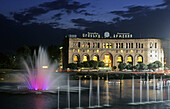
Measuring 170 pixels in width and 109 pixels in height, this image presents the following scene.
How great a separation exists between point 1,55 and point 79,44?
114 ft

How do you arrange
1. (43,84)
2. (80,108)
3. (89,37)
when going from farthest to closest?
(89,37) < (43,84) < (80,108)

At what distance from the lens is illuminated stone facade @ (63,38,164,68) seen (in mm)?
107750

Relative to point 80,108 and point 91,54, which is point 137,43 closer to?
point 91,54

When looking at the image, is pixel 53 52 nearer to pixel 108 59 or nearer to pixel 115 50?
pixel 108 59

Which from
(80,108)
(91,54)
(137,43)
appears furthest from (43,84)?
(137,43)

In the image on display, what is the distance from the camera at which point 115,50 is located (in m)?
111

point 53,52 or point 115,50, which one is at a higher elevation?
point 115,50

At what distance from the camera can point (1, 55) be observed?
103 m

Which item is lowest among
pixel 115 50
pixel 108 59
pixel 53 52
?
pixel 108 59

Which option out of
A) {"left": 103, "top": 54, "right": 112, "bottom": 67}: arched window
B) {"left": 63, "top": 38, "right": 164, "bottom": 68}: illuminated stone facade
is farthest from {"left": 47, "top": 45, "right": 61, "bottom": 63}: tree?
{"left": 103, "top": 54, "right": 112, "bottom": 67}: arched window

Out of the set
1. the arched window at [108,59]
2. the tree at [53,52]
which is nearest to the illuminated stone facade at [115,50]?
the arched window at [108,59]

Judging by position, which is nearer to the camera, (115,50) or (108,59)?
(115,50)

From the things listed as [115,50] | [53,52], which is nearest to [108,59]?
[115,50]

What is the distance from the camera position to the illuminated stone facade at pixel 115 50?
10775cm
